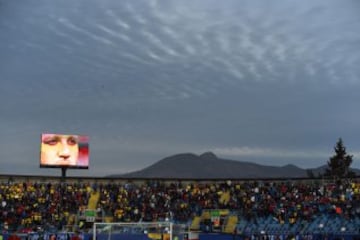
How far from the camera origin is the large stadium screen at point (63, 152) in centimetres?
7275

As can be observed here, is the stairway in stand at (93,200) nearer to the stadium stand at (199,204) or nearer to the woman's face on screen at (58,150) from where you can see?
the stadium stand at (199,204)

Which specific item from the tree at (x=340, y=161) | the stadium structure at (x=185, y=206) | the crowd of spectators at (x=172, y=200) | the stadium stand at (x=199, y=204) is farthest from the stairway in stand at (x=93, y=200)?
the tree at (x=340, y=161)

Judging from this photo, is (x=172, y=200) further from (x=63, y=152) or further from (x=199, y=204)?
(x=63, y=152)

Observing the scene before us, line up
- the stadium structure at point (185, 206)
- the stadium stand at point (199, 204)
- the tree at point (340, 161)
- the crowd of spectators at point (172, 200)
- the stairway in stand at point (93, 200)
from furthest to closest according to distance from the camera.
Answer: the tree at point (340, 161)
the stairway in stand at point (93, 200)
the crowd of spectators at point (172, 200)
the stadium stand at point (199, 204)
the stadium structure at point (185, 206)

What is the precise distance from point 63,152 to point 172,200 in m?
15.8

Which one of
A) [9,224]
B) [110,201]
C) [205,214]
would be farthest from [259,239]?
[9,224]

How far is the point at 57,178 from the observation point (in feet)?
239

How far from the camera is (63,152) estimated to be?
73.5 m

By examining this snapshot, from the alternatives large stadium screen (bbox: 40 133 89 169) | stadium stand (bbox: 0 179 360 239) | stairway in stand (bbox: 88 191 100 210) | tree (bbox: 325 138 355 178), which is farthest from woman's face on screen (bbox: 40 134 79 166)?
tree (bbox: 325 138 355 178)

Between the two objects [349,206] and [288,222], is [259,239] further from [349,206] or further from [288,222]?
[349,206]

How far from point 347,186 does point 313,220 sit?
27.3ft

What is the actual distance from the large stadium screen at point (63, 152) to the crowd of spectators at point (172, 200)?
2.71 m

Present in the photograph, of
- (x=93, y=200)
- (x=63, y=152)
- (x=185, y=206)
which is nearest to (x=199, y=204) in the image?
(x=185, y=206)

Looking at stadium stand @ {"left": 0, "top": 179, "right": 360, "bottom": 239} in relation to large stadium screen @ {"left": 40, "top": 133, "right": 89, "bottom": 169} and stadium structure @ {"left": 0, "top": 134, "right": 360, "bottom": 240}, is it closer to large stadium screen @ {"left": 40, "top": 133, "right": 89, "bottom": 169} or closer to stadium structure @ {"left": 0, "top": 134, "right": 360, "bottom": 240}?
stadium structure @ {"left": 0, "top": 134, "right": 360, "bottom": 240}
